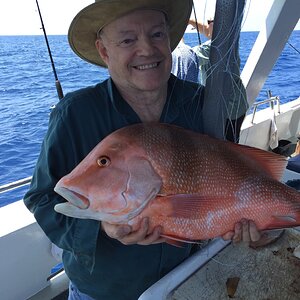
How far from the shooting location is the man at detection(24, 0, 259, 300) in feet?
3.82

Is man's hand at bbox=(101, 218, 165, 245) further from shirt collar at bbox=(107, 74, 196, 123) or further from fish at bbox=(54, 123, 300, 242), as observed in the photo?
shirt collar at bbox=(107, 74, 196, 123)

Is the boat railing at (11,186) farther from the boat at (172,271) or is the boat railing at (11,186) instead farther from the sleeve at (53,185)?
the sleeve at (53,185)

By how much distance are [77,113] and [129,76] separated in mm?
242

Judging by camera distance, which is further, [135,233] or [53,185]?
[53,185]

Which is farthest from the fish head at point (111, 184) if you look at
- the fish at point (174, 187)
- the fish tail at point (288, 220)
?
the fish tail at point (288, 220)

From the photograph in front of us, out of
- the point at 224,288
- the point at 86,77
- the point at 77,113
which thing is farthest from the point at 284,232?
the point at 86,77

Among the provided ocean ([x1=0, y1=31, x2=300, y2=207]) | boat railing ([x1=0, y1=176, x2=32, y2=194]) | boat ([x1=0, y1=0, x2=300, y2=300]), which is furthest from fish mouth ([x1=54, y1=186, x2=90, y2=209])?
ocean ([x1=0, y1=31, x2=300, y2=207])

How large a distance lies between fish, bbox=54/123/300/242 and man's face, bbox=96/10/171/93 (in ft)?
0.82

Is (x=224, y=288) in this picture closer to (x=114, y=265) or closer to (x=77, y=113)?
(x=114, y=265)

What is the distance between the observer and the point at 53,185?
45.8 inches

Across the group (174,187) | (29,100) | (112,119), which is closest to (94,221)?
(174,187)

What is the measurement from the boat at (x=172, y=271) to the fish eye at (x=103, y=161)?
0.49m

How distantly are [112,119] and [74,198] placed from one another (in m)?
0.47

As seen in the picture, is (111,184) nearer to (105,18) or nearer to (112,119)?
(112,119)
